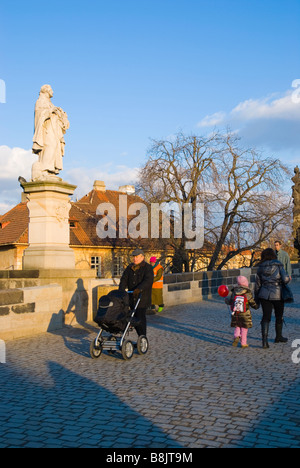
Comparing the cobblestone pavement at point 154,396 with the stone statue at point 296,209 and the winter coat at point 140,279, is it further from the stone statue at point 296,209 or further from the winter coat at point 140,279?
the stone statue at point 296,209

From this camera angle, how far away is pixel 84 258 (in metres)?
41.3

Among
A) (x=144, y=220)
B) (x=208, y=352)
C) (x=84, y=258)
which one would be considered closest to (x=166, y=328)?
(x=208, y=352)

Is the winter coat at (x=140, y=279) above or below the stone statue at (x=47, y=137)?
below

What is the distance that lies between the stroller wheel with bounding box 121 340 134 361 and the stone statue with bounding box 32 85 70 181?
18.3 feet

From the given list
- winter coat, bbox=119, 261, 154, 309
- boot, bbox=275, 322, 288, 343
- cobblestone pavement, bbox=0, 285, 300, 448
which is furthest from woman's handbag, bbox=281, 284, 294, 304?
winter coat, bbox=119, 261, 154, 309

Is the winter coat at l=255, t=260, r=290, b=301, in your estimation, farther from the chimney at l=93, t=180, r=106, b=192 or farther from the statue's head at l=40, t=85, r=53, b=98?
the chimney at l=93, t=180, r=106, b=192

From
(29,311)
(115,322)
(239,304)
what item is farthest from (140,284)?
(29,311)

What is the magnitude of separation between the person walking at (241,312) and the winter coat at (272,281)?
0.24 m

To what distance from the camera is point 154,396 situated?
17.8 ft

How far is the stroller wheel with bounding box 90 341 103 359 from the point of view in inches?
296

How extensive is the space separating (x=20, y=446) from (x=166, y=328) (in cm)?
701

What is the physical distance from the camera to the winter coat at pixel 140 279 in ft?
26.1

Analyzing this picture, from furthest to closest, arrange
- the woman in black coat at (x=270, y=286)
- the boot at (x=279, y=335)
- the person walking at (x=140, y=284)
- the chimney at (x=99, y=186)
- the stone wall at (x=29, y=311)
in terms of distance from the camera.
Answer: the chimney at (x=99, y=186) → the stone wall at (x=29, y=311) → the boot at (x=279, y=335) → the woman in black coat at (x=270, y=286) → the person walking at (x=140, y=284)

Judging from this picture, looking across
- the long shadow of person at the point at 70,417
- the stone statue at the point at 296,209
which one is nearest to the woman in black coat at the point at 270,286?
the long shadow of person at the point at 70,417
